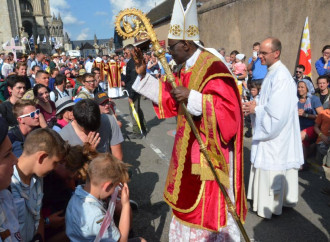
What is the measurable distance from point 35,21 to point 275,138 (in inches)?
2831

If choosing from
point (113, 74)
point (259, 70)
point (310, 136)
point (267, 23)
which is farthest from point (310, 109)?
point (113, 74)

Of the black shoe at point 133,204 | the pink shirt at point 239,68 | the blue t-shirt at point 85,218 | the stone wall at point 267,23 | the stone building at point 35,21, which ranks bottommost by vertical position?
the black shoe at point 133,204

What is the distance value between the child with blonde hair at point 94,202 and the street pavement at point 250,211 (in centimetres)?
134

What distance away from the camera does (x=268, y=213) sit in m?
3.61

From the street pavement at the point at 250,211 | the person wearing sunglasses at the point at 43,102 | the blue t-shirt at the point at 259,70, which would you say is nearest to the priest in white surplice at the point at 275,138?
the street pavement at the point at 250,211

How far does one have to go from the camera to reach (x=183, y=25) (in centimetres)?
243

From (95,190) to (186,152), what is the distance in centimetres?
82

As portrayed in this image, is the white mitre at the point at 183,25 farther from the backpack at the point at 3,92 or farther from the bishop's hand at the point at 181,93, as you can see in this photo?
the backpack at the point at 3,92

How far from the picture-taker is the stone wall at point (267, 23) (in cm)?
828

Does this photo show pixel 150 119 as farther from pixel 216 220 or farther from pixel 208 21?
pixel 208 21

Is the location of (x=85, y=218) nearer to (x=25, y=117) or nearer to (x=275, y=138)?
Result: (x=25, y=117)

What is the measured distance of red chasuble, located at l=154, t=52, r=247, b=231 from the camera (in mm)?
2258

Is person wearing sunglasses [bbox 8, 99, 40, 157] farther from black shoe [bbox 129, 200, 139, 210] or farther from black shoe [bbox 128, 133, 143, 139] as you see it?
black shoe [bbox 128, 133, 143, 139]

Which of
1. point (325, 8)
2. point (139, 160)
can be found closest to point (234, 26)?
point (325, 8)
